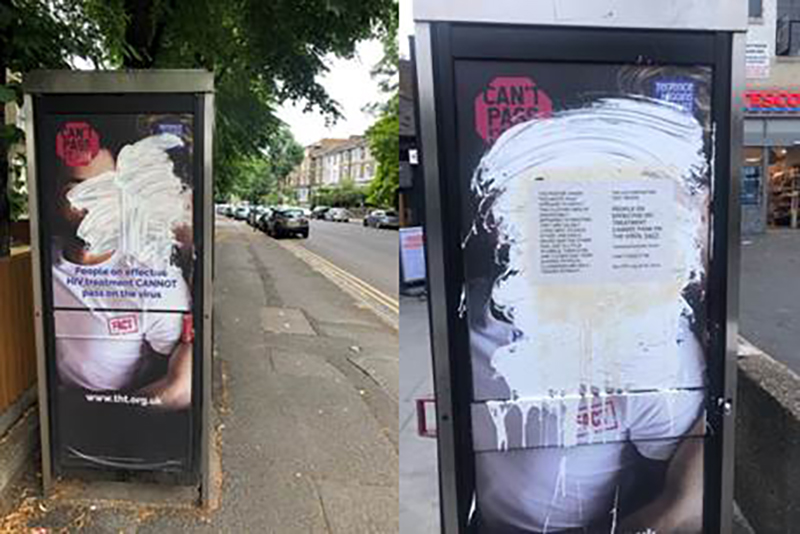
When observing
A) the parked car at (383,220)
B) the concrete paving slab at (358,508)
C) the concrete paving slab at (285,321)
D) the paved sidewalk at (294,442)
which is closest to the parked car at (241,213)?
the parked car at (383,220)

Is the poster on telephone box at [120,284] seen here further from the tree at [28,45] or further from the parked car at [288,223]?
the parked car at [288,223]

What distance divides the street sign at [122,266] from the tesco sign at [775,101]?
16058 millimetres

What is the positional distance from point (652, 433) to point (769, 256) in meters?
11.6

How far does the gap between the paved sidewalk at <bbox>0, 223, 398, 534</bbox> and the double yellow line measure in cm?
125

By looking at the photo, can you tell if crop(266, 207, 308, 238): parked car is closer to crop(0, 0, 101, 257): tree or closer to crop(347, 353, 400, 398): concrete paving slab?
crop(347, 353, 400, 398): concrete paving slab

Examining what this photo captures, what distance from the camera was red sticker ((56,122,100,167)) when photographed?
3.43 metres

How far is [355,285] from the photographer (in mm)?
13930

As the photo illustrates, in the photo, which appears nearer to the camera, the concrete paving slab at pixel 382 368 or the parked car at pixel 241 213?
the concrete paving slab at pixel 382 368

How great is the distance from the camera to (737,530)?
331 cm

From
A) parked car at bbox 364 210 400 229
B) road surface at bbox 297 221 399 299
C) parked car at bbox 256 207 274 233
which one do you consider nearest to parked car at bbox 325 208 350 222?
parked car at bbox 364 210 400 229

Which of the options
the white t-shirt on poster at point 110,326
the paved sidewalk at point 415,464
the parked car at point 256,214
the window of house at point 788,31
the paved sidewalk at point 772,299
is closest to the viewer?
the white t-shirt on poster at point 110,326

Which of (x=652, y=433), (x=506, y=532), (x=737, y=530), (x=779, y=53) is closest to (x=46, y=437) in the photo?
(x=506, y=532)

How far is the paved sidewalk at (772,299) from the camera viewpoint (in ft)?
20.8

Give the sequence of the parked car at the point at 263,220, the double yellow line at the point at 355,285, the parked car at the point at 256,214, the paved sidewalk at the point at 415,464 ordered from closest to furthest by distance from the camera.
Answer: the paved sidewalk at the point at 415,464 < the double yellow line at the point at 355,285 < the parked car at the point at 263,220 < the parked car at the point at 256,214
